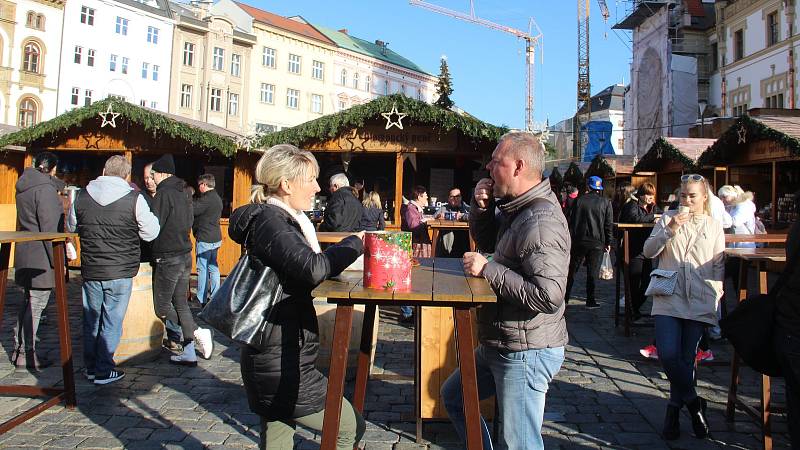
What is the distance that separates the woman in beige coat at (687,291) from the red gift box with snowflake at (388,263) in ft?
8.54

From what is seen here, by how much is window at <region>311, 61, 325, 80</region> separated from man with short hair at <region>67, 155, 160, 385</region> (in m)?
53.4

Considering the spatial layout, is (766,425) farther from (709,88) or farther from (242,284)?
(709,88)

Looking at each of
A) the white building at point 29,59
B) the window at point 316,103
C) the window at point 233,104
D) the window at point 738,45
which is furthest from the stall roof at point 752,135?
the window at point 316,103

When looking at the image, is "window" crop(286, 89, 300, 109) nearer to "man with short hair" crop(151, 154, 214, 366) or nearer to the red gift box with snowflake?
"man with short hair" crop(151, 154, 214, 366)

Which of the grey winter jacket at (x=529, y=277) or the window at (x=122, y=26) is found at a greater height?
the window at (x=122, y=26)

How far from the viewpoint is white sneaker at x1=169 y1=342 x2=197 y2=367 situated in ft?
19.4

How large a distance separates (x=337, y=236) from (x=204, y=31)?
47090mm

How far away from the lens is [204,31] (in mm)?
48312

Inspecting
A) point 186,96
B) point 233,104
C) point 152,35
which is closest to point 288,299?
point 186,96

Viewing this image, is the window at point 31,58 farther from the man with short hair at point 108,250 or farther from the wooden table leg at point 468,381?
the wooden table leg at point 468,381

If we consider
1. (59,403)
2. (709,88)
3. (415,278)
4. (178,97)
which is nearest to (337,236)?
(59,403)

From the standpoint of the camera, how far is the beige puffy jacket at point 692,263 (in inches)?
168

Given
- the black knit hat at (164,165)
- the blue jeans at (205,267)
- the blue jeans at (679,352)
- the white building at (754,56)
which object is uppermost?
the white building at (754,56)

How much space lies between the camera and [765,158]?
42.2 ft
